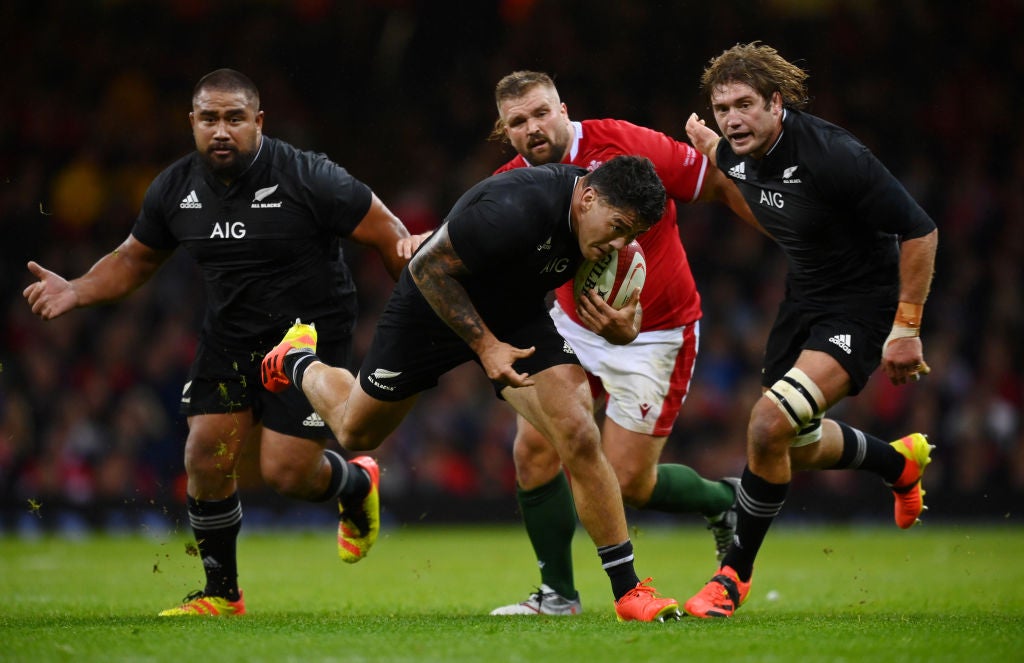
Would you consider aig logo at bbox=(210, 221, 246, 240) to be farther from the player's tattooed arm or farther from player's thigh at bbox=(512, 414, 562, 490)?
player's thigh at bbox=(512, 414, 562, 490)

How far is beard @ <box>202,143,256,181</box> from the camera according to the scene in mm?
7145

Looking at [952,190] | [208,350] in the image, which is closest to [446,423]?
[952,190]

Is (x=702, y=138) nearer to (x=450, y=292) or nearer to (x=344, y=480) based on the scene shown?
(x=450, y=292)

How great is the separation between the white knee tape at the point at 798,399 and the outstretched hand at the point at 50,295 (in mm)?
3893

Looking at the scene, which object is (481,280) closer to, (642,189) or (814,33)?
(642,189)

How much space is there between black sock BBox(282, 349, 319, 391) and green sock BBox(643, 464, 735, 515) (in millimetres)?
2196

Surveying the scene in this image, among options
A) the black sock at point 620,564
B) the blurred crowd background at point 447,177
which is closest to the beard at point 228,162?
the black sock at point 620,564

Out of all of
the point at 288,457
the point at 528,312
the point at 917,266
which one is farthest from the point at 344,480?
the point at 917,266

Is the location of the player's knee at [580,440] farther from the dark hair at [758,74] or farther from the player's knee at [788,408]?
the dark hair at [758,74]

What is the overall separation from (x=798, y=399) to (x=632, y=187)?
1500 millimetres

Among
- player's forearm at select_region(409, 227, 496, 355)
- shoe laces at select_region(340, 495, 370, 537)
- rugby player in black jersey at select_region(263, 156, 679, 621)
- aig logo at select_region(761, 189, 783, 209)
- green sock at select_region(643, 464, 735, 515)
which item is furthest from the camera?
shoe laces at select_region(340, 495, 370, 537)

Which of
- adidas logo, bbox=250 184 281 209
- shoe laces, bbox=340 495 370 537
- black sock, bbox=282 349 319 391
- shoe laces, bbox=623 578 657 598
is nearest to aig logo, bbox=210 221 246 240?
adidas logo, bbox=250 184 281 209

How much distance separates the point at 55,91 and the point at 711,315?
9.36 m

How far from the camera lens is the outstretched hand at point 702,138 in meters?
7.32
